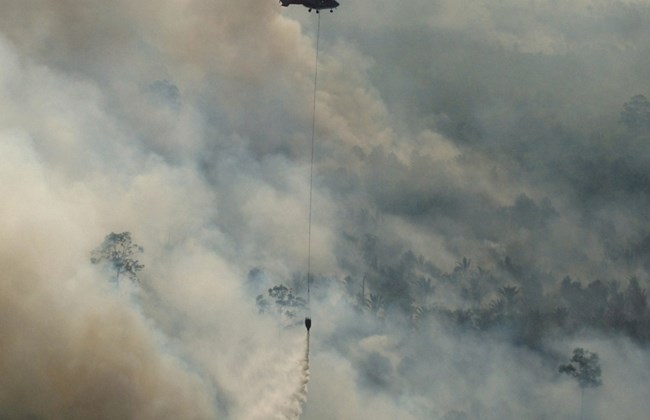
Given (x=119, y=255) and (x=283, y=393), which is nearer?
(x=283, y=393)

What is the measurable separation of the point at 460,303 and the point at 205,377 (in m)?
67.3

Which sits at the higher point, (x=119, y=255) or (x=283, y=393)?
(x=119, y=255)

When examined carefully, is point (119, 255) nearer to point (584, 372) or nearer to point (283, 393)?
point (283, 393)

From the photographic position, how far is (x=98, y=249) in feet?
525

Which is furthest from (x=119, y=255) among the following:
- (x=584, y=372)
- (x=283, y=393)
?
(x=584, y=372)

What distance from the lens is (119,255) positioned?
164125 millimetres

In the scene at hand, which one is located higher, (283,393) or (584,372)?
(584,372)

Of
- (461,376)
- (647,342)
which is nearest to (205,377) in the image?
(461,376)

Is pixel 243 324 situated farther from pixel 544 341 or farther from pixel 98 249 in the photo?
pixel 544 341

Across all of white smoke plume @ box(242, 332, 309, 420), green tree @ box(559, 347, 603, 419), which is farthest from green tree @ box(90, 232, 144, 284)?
green tree @ box(559, 347, 603, 419)

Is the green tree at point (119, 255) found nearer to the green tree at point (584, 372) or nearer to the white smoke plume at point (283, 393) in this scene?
the white smoke plume at point (283, 393)

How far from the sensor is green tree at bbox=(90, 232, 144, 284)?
15925 centimetres

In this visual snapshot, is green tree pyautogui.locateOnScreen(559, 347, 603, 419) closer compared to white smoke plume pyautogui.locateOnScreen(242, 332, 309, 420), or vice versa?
white smoke plume pyautogui.locateOnScreen(242, 332, 309, 420)

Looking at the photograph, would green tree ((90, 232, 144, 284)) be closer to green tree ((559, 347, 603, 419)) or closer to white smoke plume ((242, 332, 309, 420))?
white smoke plume ((242, 332, 309, 420))
